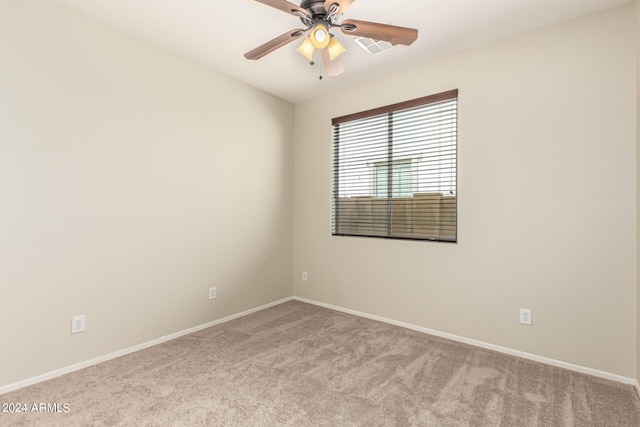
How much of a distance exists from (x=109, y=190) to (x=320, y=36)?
202 cm

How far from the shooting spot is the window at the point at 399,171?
9.93ft

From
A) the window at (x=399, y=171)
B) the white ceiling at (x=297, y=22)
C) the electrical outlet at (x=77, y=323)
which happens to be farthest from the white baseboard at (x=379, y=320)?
the white ceiling at (x=297, y=22)

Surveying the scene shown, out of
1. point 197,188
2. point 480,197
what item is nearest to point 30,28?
point 197,188

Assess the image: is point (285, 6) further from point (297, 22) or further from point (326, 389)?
point (326, 389)

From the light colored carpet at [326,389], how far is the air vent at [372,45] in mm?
2667

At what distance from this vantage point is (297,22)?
2439 mm

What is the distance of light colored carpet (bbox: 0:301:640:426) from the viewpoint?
1.78 metres

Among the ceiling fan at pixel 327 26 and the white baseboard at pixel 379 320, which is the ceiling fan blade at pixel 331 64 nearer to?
the ceiling fan at pixel 327 26

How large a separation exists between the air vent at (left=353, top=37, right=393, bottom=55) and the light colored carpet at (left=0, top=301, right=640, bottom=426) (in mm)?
2667

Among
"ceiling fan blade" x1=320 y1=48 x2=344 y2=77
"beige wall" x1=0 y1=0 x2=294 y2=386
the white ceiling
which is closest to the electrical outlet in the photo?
"beige wall" x1=0 y1=0 x2=294 y2=386

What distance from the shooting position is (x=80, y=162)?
236 cm

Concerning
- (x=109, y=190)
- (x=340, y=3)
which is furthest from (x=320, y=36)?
(x=109, y=190)

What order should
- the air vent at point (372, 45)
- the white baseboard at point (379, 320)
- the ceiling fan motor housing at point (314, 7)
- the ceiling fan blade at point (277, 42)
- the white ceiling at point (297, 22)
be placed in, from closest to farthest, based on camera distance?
the ceiling fan motor housing at point (314, 7) < the ceiling fan blade at point (277, 42) < the white baseboard at point (379, 320) < the white ceiling at point (297, 22) < the air vent at point (372, 45)

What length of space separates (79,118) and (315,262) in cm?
280
